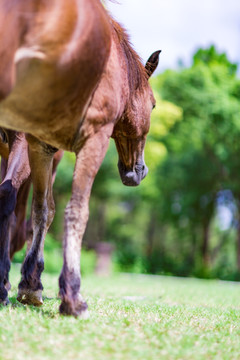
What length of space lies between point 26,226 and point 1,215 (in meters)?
4.03

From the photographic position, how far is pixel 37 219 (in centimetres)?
546

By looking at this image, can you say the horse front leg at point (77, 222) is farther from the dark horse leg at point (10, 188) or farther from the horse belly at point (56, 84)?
the dark horse leg at point (10, 188)

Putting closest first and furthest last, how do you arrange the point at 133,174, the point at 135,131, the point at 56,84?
the point at 56,84, the point at 135,131, the point at 133,174

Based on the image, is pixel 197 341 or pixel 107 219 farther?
pixel 107 219

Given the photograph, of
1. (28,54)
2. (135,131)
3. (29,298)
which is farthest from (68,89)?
(29,298)

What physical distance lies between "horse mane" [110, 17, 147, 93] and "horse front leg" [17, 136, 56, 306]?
1.08 metres

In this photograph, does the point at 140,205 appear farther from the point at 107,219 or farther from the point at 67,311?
the point at 67,311

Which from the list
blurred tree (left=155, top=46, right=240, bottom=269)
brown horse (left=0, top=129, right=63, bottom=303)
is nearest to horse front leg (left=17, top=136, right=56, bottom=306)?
brown horse (left=0, top=129, right=63, bottom=303)

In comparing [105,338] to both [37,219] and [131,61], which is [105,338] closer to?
[37,219]

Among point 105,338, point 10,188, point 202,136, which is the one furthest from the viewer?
point 202,136

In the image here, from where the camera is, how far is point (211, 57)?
30.2m

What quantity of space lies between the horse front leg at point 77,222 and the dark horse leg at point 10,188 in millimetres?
941

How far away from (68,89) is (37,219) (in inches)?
69.8

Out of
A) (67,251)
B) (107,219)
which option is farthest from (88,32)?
(107,219)
